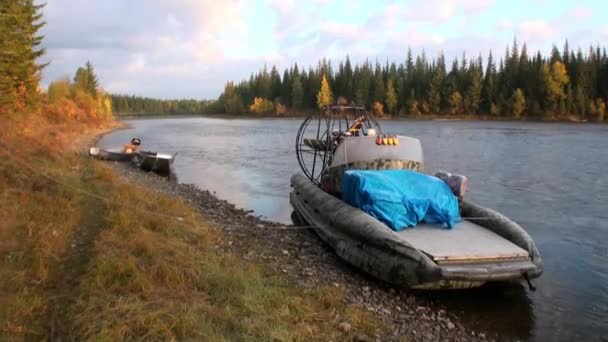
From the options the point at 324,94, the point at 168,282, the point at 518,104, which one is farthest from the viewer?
the point at 324,94

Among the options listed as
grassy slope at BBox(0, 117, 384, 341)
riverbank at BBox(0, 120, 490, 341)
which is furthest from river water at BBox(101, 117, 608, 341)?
grassy slope at BBox(0, 117, 384, 341)

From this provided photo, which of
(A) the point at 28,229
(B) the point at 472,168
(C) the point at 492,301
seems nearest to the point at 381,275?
(C) the point at 492,301

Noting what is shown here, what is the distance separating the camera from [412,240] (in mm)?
9156

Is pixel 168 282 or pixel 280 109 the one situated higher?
pixel 280 109

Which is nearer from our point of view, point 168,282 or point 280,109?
point 168,282

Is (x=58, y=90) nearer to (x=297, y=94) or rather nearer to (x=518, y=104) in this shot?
(x=297, y=94)

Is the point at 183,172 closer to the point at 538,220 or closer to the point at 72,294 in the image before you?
the point at 538,220

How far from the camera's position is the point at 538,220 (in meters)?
14.8

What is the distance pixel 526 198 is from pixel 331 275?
39.3 ft

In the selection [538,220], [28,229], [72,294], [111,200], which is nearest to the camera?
[72,294]

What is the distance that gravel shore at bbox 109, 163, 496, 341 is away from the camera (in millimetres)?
7371

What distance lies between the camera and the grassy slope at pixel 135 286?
5559 millimetres

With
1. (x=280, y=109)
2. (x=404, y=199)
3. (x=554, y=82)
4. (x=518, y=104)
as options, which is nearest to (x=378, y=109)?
(x=518, y=104)

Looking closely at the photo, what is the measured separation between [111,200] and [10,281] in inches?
224
